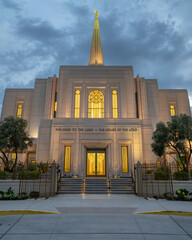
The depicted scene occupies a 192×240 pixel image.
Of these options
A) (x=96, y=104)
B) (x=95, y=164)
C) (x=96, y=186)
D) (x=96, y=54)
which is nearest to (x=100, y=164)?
(x=95, y=164)

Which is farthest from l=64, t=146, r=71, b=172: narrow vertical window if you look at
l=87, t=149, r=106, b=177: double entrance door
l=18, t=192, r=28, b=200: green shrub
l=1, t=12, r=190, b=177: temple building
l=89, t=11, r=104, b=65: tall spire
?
l=89, t=11, r=104, b=65: tall spire

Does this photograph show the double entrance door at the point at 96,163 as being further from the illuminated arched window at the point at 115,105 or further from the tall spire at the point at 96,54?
the tall spire at the point at 96,54

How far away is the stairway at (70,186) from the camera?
54.3 ft

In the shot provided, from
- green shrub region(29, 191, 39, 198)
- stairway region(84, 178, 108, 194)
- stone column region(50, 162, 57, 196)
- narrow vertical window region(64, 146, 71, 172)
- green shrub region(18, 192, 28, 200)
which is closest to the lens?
green shrub region(18, 192, 28, 200)

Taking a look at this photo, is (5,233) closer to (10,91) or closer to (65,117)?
(65,117)

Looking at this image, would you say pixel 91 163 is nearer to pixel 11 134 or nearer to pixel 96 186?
pixel 96 186

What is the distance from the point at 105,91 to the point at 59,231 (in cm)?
2403

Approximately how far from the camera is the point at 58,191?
16469 millimetres

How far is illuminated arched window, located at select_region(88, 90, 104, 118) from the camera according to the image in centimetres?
2783

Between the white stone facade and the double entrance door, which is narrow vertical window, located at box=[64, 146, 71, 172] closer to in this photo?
the white stone facade

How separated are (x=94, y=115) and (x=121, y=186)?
12446 millimetres

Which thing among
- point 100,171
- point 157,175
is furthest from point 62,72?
point 157,175

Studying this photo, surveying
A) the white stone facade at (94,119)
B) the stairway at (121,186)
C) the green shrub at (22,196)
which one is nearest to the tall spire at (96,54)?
the white stone facade at (94,119)

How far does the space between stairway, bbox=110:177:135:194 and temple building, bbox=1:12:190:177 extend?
201 cm
